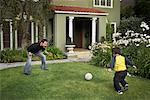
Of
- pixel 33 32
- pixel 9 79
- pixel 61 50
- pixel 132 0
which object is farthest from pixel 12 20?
pixel 132 0

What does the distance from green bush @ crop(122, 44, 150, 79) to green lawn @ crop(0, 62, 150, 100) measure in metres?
0.51

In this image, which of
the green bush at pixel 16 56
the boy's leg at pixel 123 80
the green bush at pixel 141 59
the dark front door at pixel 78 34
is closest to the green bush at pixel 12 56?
the green bush at pixel 16 56

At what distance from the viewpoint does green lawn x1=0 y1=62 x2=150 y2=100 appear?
840cm

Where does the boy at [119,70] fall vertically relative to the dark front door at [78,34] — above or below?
below

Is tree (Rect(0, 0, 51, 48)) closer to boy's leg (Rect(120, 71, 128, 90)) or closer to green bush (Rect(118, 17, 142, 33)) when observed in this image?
green bush (Rect(118, 17, 142, 33))

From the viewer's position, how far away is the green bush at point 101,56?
1370 cm

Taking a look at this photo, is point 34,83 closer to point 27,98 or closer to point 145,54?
point 27,98

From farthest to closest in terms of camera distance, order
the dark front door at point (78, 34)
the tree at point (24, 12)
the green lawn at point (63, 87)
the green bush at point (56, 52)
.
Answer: the dark front door at point (78, 34), the green bush at point (56, 52), the tree at point (24, 12), the green lawn at point (63, 87)

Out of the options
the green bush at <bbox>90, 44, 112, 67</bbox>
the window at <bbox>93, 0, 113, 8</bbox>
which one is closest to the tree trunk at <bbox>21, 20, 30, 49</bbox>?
the green bush at <bbox>90, 44, 112, 67</bbox>

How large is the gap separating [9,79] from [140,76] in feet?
17.1

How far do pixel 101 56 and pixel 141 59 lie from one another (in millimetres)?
2798

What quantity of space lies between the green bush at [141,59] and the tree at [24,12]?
687cm

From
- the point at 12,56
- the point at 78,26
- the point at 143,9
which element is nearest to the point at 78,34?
the point at 78,26

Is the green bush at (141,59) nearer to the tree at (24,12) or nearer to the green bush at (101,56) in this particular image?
the green bush at (101,56)
